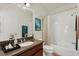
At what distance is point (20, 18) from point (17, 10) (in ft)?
0.48

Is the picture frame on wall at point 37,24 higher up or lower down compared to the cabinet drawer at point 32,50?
higher up

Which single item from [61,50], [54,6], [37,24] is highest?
[54,6]

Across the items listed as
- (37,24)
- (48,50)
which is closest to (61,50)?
(48,50)

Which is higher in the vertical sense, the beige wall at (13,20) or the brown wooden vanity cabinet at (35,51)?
the beige wall at (13,20)

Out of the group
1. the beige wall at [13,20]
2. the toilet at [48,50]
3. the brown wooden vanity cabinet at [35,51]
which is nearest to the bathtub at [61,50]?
the toilet at [48,50]

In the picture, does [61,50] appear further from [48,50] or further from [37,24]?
[37,24]

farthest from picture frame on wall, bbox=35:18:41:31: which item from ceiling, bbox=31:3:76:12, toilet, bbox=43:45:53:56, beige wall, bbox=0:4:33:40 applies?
toilet, bbox=43:45:53:56

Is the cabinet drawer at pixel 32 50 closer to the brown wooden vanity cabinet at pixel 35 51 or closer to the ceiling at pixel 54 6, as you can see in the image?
the brown wooden vanity cabinet at pixel 35 51

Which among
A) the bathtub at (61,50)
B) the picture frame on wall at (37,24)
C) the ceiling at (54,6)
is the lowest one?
the bathtub at (61,50)

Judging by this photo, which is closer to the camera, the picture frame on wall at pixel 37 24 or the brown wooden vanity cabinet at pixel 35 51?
the brown wooden vanity cabinet at pixel 35 51

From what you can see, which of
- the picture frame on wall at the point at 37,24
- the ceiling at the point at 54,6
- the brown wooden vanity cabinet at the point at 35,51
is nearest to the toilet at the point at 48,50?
the brown wooden vanity cabinet at the point at 35,51

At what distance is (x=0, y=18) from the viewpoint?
3.88 ft

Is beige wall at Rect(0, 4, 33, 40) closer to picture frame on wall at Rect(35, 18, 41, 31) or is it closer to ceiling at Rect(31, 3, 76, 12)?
picture frame on wall at Rect(35, 18, 41, 31)

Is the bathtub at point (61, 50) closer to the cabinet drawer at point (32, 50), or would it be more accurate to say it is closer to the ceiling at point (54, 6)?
the cabinet drawer at point (32, 50)
